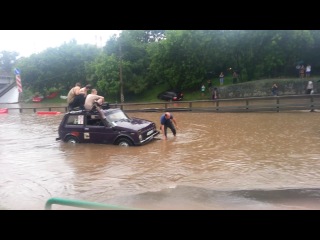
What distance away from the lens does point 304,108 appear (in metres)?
20.2

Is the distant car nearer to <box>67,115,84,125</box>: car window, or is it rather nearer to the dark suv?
Answer: the dark suv

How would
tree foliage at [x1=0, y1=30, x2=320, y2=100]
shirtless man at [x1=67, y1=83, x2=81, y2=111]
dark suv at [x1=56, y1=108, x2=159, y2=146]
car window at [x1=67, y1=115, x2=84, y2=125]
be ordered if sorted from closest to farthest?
dark suv at [x1=56, y1=108, x2=159, y2=146], car window at [x1=67, y1=115, x2=84, y2=125], shirtless man at [x1=67, y1=83, x2=81, y2=111], tree foliage at [x1=0, y1=30, x2=320, y2=100]

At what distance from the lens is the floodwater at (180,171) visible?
692cm

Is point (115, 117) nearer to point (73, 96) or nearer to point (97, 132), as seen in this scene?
point (97, 132)

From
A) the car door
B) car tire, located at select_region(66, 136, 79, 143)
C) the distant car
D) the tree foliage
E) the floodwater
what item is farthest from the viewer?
the distant car

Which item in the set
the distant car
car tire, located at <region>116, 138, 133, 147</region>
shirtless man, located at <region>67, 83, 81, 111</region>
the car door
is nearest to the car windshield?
the car door

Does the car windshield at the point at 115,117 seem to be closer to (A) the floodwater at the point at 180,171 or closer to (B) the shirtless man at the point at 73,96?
(A) the floodwater at the point at 180,171

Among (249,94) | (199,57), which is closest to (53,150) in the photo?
(249,94)

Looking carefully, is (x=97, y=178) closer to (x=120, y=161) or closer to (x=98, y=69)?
(x=120, y=161)

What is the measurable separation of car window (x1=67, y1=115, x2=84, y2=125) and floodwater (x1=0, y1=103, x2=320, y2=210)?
901 mm

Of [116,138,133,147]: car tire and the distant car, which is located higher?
the distant car

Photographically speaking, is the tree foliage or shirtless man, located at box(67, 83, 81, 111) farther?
the tree foliage

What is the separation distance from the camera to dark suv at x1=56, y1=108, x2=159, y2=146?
486 inches
